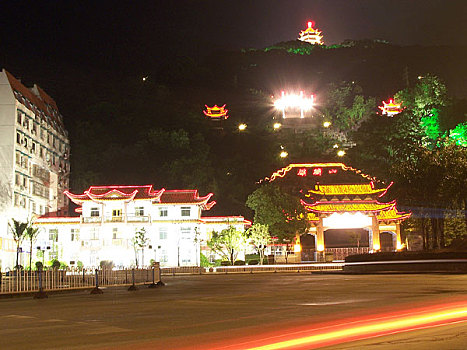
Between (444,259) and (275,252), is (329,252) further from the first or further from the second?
(444,259)

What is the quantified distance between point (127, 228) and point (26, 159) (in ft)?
48.1

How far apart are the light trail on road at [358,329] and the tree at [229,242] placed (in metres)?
49.0

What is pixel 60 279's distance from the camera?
26531mm

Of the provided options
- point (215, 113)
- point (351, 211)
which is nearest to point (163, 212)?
point (351, 211)

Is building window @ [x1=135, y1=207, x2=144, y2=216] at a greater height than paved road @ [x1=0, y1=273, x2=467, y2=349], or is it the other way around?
building window @ [x1=135, y1=207, x2=144, y2=216]

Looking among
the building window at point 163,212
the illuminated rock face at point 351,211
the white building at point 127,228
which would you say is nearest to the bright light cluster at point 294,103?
the white building at point 127,228

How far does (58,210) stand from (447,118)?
5951 centimetres

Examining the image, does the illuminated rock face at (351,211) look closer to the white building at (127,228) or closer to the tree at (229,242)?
the tree at (229,242)

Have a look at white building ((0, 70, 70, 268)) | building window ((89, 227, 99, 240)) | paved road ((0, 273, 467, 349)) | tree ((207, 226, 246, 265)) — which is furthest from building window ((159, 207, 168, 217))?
paved road ((0, 273, 467, 349))

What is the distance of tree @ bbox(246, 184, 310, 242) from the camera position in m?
60.1

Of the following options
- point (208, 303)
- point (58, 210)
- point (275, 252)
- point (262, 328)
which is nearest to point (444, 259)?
point (208, 303)

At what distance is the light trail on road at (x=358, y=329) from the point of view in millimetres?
8117

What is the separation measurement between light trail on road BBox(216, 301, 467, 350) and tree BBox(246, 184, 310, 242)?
1923 inches

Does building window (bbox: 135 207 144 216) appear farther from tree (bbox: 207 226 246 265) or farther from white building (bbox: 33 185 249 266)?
tree (bbox: 207 226 246 265)
